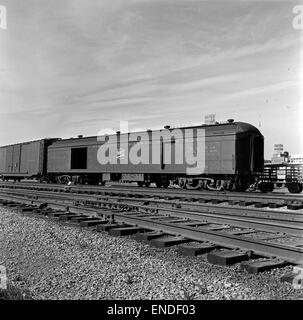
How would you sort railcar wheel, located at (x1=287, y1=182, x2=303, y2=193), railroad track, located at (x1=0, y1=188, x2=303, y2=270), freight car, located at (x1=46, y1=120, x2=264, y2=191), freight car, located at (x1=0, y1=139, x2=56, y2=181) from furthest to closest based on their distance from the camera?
freight car, located at (x1=0, y1=139, x2=56, y2=181) → freight car, located at (x1=46, y1=120, x2=264, y2=191) → railcar wheel, located at (x1=287, y1=182, x2=303, y2=193) → railroad track, located at (x1=0, y1=188, x2=303, y2=270)

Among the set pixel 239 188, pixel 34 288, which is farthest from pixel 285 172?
pixel 34 288

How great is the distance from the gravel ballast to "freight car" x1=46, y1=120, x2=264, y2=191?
11.9 m

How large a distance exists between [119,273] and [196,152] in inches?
576

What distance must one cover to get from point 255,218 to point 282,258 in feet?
12.0

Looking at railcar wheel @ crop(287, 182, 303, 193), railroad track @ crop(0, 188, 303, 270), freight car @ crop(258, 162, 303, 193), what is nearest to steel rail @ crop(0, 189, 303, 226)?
railroad track @ crop(0, 188, 303, 270)

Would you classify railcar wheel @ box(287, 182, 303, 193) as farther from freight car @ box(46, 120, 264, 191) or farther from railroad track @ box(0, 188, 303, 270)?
railroad track @ box(0, 188, 303, 270)

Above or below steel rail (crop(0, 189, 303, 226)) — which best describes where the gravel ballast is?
below

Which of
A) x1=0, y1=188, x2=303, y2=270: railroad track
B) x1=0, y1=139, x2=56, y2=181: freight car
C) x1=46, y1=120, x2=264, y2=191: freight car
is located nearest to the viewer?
x1=0, y1=188, x2=303, y2=270: railroad track

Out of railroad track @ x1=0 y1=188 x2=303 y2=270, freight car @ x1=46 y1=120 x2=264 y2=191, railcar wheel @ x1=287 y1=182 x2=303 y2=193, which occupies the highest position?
freight car @ x1=46 y1=120 x2=264 y2=191

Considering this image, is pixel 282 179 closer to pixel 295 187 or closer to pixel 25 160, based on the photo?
pixel 295 187

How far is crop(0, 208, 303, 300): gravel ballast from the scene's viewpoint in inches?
165
